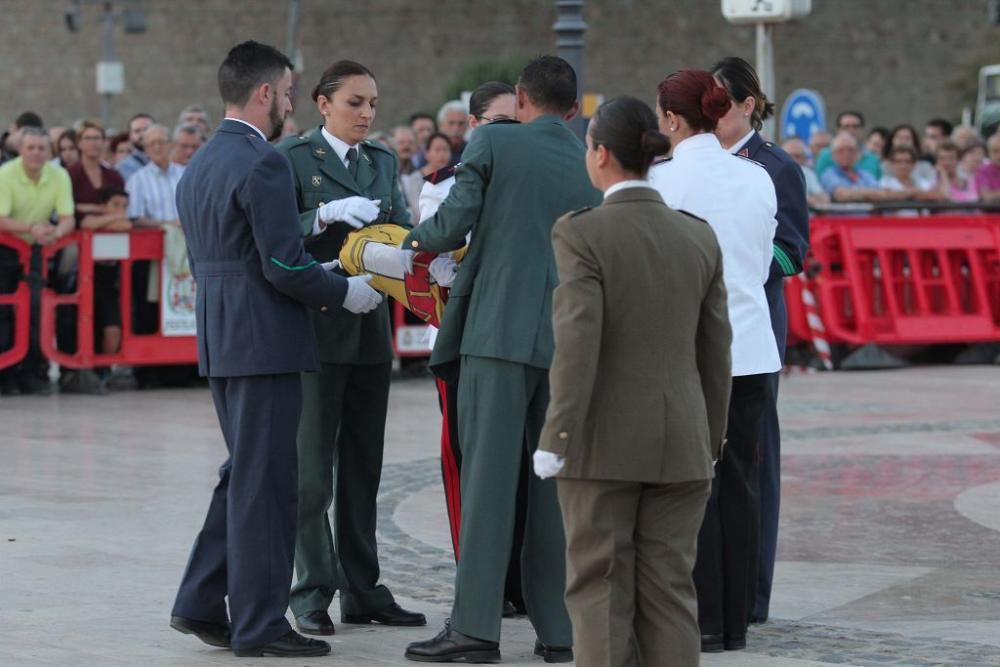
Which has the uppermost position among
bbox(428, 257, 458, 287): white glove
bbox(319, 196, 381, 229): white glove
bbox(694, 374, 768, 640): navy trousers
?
bbox(319, 196, 381, 229): white glove

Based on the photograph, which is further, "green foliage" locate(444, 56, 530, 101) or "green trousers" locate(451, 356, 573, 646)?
"green foliage" locate(444, 56, 530, 101)

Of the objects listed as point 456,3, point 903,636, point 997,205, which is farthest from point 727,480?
point 456,3

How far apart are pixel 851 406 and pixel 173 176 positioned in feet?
18.0

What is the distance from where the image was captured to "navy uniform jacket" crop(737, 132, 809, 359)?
7.28m

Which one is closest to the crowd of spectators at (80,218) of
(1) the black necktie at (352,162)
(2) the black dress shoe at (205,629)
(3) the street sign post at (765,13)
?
(3) the street sign post at (765,13)

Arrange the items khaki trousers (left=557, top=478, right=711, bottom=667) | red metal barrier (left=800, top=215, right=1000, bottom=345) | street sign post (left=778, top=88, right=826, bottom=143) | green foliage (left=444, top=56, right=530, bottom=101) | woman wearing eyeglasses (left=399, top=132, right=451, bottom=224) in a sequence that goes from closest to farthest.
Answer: khaki trousers (left=557, top=478, right=711, bottom=667), woman wearing eyeglasses (left=399, top=132, right=451, bottom=224), red metal barrier (left=800, top=215, right=1000, bottom=345), street sign post (left=778, top=88, right=826, bottom=143), green foliage (left=444, top=56, right=530, bottom=101)

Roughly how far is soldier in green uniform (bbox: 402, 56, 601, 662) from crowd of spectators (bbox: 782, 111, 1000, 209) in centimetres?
1144

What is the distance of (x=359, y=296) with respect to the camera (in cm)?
658

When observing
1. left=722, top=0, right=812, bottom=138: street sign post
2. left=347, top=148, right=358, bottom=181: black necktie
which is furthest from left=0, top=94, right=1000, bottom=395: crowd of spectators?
left=347, top=148, right=358, bottom=181: black necktie

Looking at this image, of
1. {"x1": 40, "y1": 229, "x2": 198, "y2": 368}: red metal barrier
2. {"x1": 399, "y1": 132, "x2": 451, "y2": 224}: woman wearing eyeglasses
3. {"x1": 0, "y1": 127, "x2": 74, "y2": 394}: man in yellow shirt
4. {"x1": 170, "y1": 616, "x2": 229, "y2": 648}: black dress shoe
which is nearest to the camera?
{"x1": 170, "y1": 616, "x2": 229, "y2": 648}: black dress shoe

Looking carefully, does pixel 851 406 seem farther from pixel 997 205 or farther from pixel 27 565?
pixel 27 565

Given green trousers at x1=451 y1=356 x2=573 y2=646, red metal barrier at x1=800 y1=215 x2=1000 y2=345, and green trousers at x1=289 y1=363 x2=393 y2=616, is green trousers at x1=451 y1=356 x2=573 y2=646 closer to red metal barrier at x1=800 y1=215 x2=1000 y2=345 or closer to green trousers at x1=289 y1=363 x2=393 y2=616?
green trousers at x1=289 y1=363 x2=393 y2=616

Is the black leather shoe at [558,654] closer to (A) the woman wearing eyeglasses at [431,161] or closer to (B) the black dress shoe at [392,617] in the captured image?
(B) the black dress shoe at [392,617]

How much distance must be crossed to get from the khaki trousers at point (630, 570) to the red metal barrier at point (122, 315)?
1026 cm
